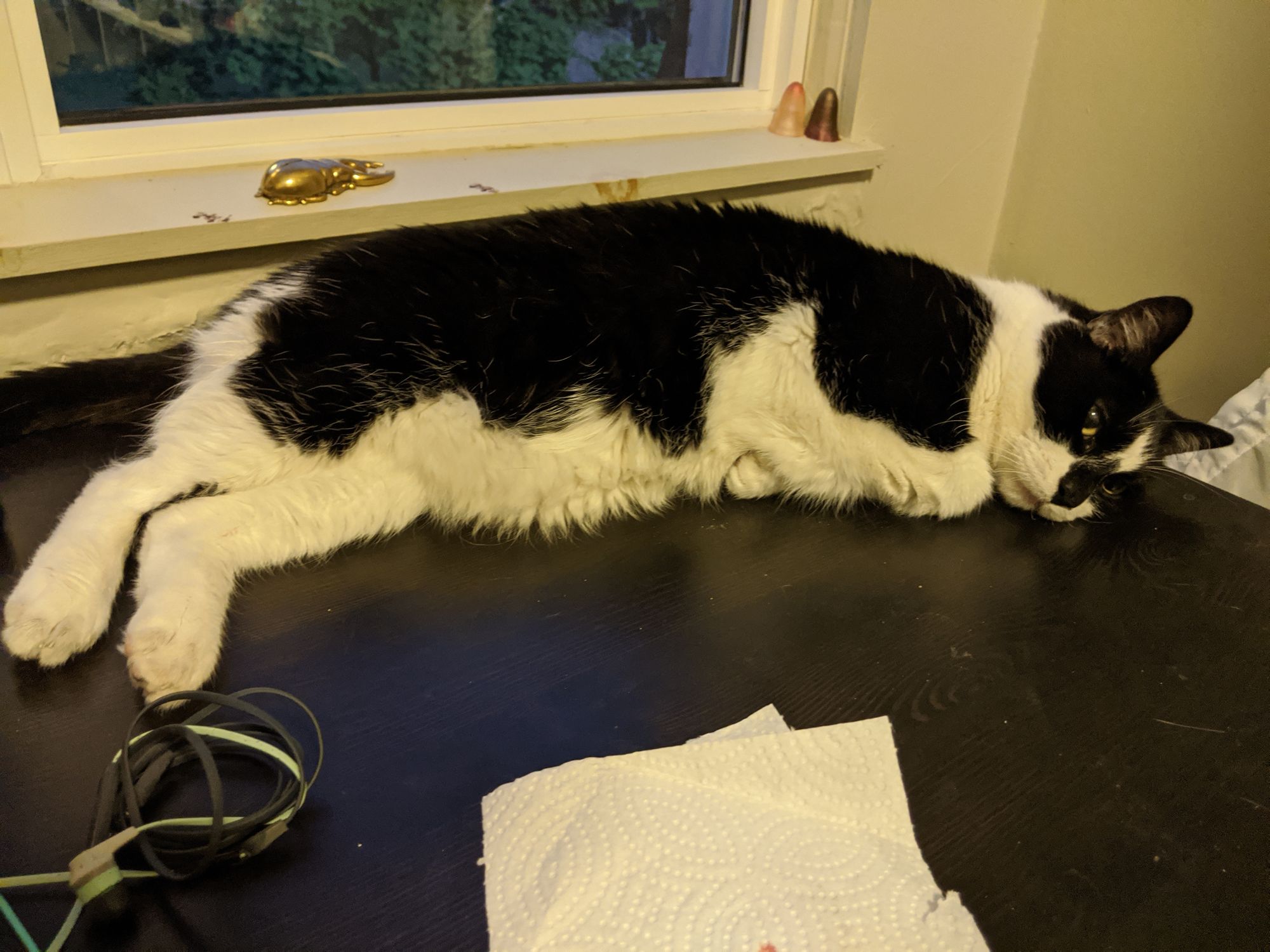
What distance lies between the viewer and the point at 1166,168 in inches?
68.6

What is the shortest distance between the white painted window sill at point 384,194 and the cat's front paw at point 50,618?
48 cm

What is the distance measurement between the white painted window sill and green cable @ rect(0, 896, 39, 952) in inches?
33.0

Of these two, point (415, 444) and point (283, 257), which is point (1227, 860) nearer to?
point (415, 444)

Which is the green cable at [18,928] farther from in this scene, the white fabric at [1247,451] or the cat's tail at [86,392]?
the white fabric at [1247,451]

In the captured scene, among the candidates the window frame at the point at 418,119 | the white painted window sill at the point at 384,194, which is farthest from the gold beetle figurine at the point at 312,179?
the window frame at the point at 418,119

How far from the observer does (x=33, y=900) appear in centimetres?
65

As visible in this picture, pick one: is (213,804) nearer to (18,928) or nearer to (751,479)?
(18,928)

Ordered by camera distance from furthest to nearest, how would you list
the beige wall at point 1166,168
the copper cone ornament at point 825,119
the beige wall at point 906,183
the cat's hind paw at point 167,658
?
the copper cone ornament at point 825,119, the beige wall at point 1166,168, the beige wall at point 906,183, the cat's hind paw at point 167,658

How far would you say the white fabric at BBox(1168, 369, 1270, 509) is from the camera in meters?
1.49

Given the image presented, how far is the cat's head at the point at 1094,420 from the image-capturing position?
4.05ft

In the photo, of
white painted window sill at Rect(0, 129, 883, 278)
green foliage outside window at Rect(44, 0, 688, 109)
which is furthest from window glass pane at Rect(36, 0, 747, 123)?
white painted window sill at Rect(0, 129, 883, 278)

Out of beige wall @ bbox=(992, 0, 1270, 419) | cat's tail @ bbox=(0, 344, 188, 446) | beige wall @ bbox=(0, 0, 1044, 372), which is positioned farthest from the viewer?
beige wall @ bbox=(992, 0, 1270, 419)

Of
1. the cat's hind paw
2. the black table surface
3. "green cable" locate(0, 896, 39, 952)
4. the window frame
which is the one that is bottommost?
the black table surface

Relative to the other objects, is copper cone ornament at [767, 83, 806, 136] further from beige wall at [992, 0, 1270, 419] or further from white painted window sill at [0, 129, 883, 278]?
beige wall at [992, 0, 1270, 419]
